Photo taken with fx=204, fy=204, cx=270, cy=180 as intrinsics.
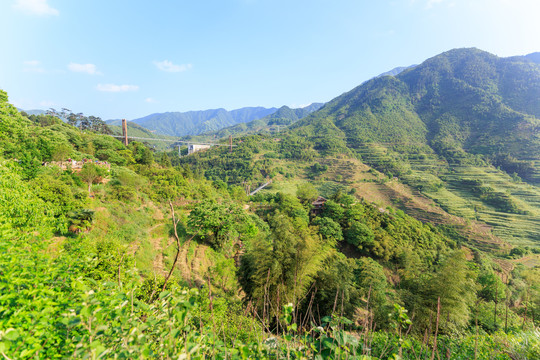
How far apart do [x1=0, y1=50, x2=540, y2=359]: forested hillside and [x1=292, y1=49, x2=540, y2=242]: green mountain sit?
60cm

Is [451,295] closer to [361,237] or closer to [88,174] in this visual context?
[361,237]

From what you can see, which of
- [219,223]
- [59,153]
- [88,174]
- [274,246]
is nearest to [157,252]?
[219,223]

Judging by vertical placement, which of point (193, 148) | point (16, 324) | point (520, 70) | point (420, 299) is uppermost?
point (520, 70)

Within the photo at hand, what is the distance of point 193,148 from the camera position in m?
76.1

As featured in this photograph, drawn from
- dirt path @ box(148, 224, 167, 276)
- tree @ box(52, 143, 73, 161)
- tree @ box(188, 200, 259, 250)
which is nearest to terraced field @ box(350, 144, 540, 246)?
tree @ box(188, 200, 259, 250)

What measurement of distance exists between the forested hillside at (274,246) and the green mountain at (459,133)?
602 mm

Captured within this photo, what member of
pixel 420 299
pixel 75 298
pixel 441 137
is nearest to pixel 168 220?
pixel 75 298

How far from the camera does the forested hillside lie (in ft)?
5.02

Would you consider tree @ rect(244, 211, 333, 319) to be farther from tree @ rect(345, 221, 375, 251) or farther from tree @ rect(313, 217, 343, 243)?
tree @ rect(345, 221, 375, 251)

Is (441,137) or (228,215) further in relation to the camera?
(441,137)

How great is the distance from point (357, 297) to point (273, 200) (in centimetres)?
1666

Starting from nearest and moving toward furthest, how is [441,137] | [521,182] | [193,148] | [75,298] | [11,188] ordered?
[75,298] < [11,188] < [521,182] < [441,137] < [193,148]

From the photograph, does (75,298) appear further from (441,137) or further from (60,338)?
(441,137)

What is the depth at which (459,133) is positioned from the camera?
66.1m
